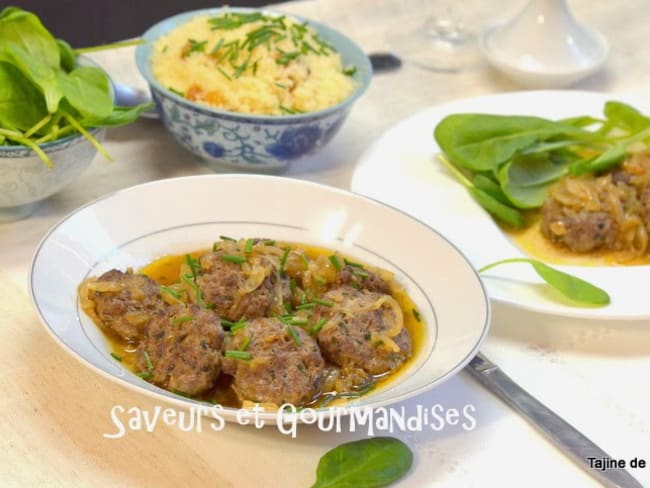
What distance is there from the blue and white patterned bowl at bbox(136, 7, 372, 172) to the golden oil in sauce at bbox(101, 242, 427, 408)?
1.33ft

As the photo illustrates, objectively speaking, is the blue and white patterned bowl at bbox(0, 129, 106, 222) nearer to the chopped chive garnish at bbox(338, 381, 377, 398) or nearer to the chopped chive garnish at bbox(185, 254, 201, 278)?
the chopped chive garnish at bbox(185, 254, 201, 278)

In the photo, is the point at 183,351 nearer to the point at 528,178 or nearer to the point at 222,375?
the point at 222,375

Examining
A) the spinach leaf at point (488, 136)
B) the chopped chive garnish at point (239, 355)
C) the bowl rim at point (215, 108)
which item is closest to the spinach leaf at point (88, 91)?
the bowl rim at point (215, 108)

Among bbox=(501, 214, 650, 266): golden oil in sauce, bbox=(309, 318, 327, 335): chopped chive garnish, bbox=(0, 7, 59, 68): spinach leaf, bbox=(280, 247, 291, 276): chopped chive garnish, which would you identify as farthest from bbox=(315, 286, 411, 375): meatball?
bbox=(0, 7, 59, 68): spinach leaf

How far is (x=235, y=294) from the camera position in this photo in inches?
69.7

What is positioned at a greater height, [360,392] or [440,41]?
[360,392]

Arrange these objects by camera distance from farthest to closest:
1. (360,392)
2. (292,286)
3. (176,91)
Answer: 1. (176,91)
2. (292,286)
3. (360,392)

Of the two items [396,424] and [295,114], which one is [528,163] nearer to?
[295,114]

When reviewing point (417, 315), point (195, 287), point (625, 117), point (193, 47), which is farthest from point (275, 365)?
point (625, 117)

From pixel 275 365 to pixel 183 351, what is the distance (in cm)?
16

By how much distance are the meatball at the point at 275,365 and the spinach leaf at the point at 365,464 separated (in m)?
0.11

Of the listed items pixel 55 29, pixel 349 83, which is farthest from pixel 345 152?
pixel 55 29

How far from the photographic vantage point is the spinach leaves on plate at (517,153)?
2369mm

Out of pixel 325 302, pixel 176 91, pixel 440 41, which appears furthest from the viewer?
pixel 440 41
